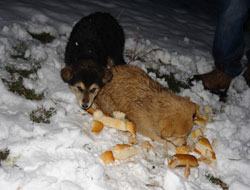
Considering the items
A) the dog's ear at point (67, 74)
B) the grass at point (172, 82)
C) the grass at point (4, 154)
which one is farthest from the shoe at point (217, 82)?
the grass at point (4, 154)

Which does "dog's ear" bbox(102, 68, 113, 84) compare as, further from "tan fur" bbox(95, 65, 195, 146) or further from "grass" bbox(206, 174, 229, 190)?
"grass" bbox(206, 174, 229, 190)

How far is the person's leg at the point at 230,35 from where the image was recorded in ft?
11.6

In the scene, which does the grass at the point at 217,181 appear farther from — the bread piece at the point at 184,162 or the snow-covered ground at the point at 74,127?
the bread piece at the point at 184,162

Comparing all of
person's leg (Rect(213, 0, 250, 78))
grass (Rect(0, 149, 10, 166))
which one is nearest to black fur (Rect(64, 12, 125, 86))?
grass (Rect(0, 149, 10, 166))

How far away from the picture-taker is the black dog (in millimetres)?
3146

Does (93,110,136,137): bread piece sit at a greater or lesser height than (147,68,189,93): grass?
lesser

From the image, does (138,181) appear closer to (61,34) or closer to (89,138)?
(89,138)

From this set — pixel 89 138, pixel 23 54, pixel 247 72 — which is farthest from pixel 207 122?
pixel 23 54

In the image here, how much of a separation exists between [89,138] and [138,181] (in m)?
0.72

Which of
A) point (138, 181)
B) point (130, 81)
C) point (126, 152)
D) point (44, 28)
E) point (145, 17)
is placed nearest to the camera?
point (138, 181)

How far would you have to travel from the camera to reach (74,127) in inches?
106

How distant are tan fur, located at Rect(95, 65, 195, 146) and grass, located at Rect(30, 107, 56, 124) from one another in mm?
736

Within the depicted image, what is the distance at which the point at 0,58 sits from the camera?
3.49 m

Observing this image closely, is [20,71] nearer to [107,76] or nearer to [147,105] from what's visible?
[107,76]
